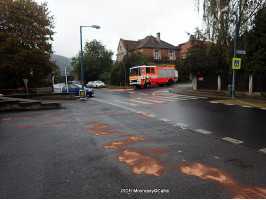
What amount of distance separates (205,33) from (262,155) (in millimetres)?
16570

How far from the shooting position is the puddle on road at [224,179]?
2918mm

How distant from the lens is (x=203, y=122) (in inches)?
307

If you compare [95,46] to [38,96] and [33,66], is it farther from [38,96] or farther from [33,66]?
[38,96]

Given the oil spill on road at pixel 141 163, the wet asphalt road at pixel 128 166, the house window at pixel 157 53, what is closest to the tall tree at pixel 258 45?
the wet asphalt road at pixel 128 166

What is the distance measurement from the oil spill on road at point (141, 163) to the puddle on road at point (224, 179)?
0.44 metres

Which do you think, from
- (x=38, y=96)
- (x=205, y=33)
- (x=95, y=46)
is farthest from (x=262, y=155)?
(x=95, y=46)

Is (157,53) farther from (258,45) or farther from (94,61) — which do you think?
(258,45)

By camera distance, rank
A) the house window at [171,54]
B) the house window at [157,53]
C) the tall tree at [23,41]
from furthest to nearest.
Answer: the house window at [171,54], the house window at [157,53], the tall tree at [23,41]

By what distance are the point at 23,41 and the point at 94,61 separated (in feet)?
107

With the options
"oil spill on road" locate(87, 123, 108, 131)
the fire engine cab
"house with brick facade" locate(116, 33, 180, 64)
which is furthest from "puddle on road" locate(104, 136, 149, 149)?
"house with brick facade" locate(116, 33, 180, 64)

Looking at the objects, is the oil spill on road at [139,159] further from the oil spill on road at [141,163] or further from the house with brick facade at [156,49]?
the house with brick facade at [156,49]

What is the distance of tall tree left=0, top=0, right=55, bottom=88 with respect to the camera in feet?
77.7

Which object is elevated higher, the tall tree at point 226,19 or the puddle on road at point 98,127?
the tall tree at point 226,19

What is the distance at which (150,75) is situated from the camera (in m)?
31.8
